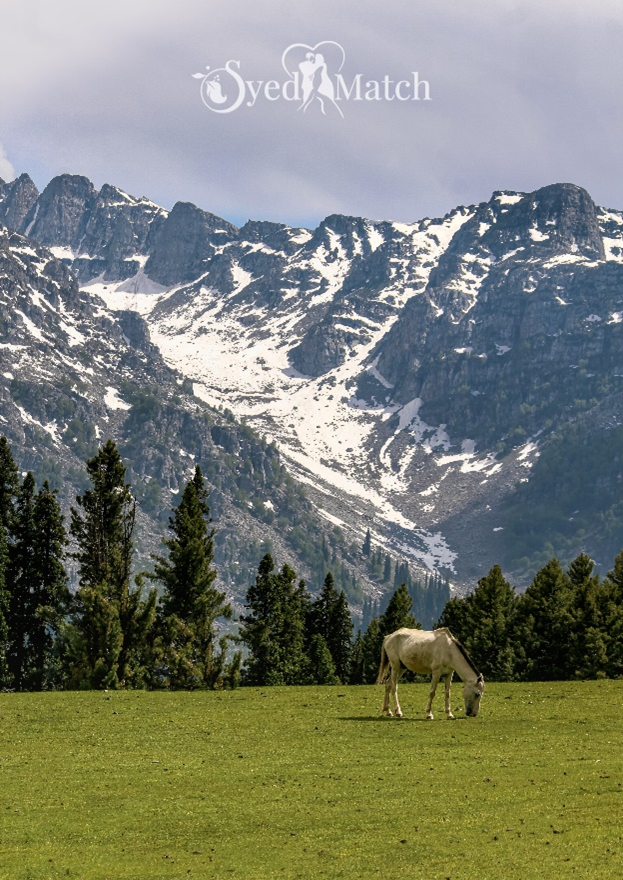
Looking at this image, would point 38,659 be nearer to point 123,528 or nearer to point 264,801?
point 123,528

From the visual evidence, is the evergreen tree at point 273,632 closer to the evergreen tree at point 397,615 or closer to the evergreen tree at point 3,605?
the evergreen tree at point 397,615

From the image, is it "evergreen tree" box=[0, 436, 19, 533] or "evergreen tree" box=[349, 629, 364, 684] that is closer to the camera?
"evergreen tree" box=[0, 436, 19, 533]

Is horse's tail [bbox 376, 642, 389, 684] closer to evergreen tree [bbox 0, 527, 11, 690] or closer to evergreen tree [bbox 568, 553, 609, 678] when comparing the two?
evergreen tree [bbox 568, 553, 609, 678]

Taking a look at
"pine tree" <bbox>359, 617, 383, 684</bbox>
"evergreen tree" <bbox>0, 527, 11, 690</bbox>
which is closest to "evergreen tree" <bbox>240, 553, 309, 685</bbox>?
"pine tree" <bbox>359, 617, 383, 684</bbox>

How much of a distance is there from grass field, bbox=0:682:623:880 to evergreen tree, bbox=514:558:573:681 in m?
38.3

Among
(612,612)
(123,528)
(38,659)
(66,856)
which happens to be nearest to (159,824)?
(66,856)

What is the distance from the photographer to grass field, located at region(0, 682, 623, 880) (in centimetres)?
2905

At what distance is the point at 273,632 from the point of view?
406 ft

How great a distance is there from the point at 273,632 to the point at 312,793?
292 feet

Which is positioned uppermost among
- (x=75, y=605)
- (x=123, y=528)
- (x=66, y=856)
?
(x=123, y=528)

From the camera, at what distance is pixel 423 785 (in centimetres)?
3628

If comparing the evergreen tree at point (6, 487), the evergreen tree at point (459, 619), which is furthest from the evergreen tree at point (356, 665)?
the evergreen tree at point (6, 487)

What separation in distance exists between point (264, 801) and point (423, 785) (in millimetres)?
5184

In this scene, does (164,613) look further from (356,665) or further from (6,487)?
(356,665)
